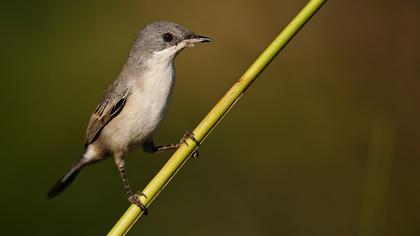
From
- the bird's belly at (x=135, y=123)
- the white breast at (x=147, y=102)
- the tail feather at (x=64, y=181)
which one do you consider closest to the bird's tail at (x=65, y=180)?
the tail feather at (x=64, y=181)

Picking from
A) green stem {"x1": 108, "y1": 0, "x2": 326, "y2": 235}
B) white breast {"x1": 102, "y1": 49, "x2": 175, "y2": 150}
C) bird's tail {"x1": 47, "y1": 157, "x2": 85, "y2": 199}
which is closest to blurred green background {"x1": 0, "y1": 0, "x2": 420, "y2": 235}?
bird's tail {"x1": 47, "y1": 157, "x2": 85, "y2": 199}

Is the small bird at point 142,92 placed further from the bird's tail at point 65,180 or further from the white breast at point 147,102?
the bird's tail at point 65,180

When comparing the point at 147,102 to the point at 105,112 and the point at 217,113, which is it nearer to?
the point at 105,112

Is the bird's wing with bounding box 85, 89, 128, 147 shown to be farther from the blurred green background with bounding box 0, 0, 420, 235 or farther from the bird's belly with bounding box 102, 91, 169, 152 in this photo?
the blurred green background with bounding box 0, 0, 420, 235

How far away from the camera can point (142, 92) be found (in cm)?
299

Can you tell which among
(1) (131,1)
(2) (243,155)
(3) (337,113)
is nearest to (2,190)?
(2) (243,155)

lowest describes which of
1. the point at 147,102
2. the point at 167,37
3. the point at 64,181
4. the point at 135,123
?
the point at 64,181

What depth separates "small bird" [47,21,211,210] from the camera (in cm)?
294

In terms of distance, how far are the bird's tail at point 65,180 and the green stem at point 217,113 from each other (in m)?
1.83

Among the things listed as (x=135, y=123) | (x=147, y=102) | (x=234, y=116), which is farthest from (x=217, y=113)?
(x=234, y=116)

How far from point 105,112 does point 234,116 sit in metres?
1.83

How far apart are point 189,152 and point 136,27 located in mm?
3614

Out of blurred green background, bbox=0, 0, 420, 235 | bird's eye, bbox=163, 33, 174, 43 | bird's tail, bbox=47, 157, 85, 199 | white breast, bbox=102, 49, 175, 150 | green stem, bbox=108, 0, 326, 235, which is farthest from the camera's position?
blurred green background, bbox=0, 0, 420, 235

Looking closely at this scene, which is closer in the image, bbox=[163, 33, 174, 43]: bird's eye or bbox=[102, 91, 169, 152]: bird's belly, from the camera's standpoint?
bbox=[102, 91, 169, 152]: bird's belly
